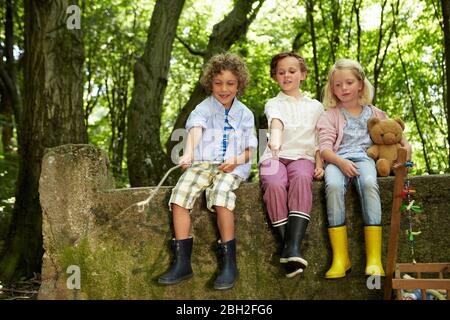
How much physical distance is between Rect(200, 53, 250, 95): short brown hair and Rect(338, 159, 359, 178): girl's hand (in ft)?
3.31

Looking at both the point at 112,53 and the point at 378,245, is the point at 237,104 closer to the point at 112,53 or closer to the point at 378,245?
the point at 378,245

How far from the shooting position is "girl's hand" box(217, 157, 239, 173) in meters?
3.35

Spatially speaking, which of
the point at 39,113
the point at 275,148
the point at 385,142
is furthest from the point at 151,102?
the point at 385,142

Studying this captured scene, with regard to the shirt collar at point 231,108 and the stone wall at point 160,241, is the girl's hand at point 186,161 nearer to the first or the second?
the stone wall at point 160,241

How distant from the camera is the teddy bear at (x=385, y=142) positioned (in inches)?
133

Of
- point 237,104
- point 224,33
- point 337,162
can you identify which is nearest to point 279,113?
point 237,104

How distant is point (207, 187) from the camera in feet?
11.2

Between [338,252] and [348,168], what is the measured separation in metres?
0.56

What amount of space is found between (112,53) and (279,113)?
919cm

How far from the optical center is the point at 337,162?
3.32m

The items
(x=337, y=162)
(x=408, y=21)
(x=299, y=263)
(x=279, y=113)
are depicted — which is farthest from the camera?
(x=408, y=21)

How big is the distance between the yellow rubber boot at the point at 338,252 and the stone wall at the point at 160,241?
0.16m

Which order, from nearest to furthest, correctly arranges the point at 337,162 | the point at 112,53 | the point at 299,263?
the point at 299,263
the point at 337,162
the point at 112,53

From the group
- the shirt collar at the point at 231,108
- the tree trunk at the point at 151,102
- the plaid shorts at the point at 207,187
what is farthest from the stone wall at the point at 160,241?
the tree trunk at the point at 151,102
